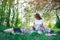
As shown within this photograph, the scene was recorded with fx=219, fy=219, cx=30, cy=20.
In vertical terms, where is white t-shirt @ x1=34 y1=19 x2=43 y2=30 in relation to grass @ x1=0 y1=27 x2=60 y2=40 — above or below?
above

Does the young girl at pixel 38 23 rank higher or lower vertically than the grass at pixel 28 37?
higher

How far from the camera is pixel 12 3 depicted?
2.48 meters

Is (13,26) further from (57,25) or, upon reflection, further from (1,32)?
(57,25)

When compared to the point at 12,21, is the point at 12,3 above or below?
above

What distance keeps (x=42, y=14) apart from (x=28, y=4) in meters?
0.20

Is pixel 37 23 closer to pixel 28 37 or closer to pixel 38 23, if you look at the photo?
pixel 38 23

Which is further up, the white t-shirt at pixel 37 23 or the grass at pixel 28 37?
the white t-shirt at pixel 37 23

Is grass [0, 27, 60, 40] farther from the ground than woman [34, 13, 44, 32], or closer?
closer

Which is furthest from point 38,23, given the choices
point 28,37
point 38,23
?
point 28,37

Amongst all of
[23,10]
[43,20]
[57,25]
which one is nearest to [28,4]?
[23,10]

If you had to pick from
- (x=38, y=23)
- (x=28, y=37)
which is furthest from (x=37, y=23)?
(x=28, y=37)

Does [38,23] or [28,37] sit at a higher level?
[38,23]

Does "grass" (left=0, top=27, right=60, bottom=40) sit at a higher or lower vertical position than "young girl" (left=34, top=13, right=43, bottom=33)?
lower

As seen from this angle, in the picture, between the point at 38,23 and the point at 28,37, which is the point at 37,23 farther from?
the point at 28,37
